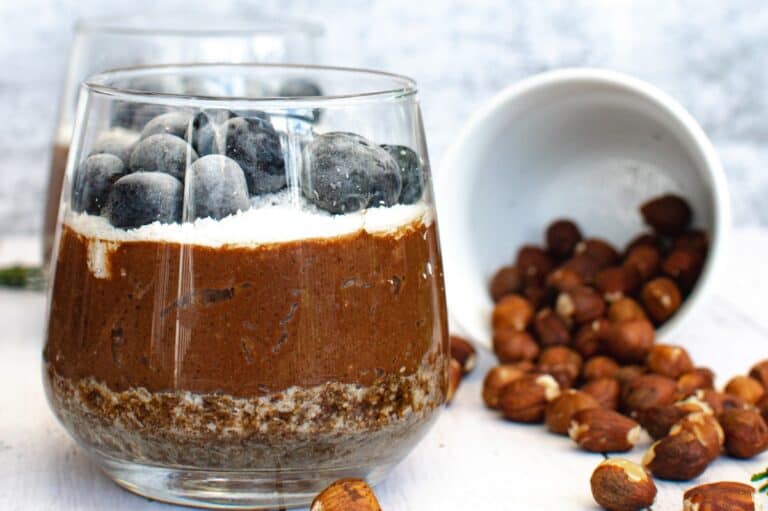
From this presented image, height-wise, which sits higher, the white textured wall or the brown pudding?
the white textured wall

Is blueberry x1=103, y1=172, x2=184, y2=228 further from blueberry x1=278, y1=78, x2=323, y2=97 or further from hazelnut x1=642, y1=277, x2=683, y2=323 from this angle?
hazelnut x1=642, y1=277, x2=683, y2=323

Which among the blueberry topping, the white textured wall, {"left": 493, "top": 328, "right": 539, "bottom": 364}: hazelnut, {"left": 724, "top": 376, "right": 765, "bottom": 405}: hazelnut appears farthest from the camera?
the white textured wall

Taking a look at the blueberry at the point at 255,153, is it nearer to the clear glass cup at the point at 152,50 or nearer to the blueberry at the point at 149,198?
the blueberry at the point at 149,198

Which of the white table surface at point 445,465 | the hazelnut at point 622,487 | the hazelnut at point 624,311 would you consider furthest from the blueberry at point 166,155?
the hazelnut at point 624,311

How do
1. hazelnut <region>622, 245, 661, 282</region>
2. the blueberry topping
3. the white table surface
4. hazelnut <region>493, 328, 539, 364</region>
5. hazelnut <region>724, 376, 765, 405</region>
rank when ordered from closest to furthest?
the blueberry topping, the white table surface, hazelnut <region>724, 376, 765, 405</region>, hazelnut <region>493, 328, 539, 364</region>, hazelnut <region>622, 245, 661, 282</region>

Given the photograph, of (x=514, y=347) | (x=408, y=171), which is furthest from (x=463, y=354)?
(x=408, y=171)

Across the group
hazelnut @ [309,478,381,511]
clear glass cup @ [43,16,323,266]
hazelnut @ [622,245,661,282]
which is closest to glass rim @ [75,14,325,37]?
clear glass cup @ [43,16,323,266]
